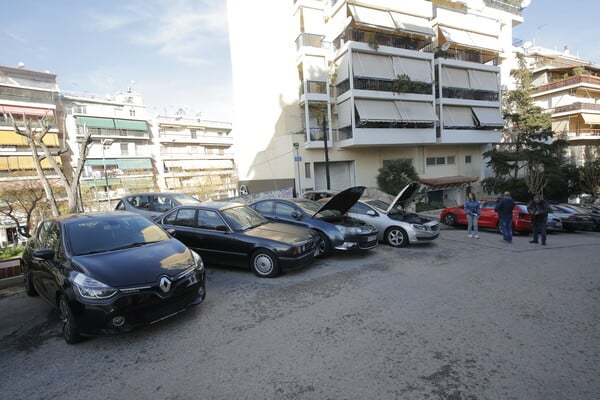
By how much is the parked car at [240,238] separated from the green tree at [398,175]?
53.1 ft

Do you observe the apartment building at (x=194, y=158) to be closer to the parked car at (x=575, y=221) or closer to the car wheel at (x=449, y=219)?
the car wheel at (x=449, y=219)

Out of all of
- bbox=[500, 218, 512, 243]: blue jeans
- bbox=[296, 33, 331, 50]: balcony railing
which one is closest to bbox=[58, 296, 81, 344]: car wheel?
bbox=[500, 218, 512, 243]: blue jeans

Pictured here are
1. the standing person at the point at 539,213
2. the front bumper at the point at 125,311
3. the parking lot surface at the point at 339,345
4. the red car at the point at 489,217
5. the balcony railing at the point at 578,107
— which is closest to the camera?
the parking lot surface at the point at 339,345

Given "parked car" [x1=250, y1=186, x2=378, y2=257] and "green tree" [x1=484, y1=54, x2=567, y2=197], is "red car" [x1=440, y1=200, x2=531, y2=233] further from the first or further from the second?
"green tree" [x1=484, y1=54, x2=567, y2=197]

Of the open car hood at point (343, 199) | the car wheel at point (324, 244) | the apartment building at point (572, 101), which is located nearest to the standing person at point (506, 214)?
the open car hood at point (343, 199)

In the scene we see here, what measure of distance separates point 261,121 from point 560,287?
21.4m

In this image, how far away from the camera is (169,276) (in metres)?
3.60

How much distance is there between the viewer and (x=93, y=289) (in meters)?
3.27

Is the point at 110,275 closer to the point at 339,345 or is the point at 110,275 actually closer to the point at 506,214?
the point at 339,345

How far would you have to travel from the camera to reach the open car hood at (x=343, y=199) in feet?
23.4

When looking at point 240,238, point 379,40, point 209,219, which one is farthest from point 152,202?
point 379,40

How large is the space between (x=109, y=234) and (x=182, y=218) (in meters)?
2.20

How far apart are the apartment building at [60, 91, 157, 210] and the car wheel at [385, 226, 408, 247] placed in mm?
31757

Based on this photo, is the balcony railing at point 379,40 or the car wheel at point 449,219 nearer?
the car wheel at point 449,219
